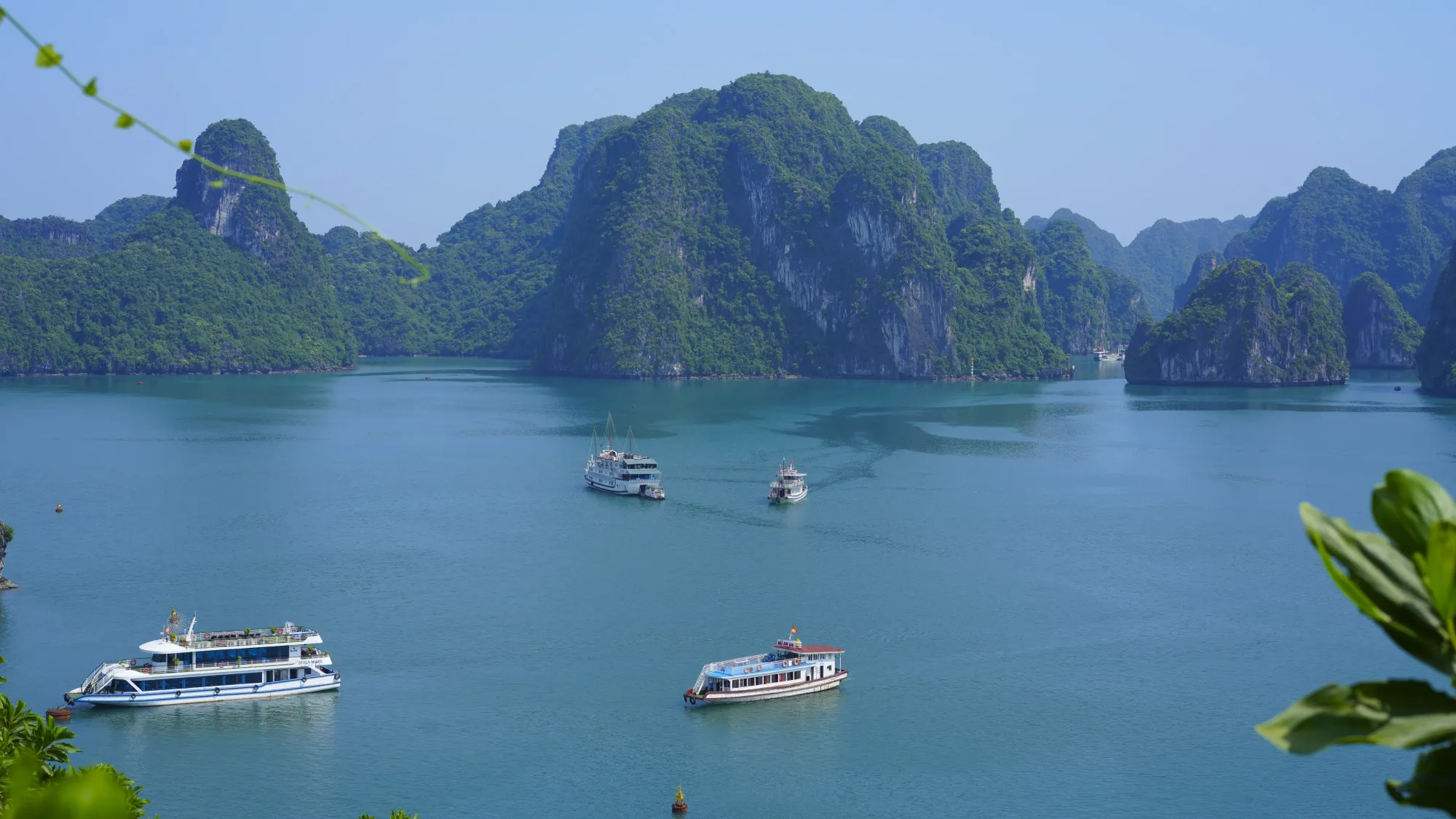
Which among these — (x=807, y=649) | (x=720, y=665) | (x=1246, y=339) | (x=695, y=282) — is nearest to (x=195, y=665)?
(x=720, y=665)

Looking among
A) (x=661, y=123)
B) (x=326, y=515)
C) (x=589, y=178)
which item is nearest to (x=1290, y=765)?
(x=326, y=515)

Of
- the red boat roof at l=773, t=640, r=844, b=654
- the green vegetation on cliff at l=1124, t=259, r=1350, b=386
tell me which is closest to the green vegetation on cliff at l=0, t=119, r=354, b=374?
the green vegetation on cliff at l=1124, t=259, r=1350, b=386

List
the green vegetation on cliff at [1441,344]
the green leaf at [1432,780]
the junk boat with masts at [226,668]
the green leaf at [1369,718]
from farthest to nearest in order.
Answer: the green vegetation on cliff at [1441,344], the junk boat with masts at [226,668], the green leaf at [1432,780], the green leaf at [1369,718]

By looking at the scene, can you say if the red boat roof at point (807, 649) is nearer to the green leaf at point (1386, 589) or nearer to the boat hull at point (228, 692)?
the boat hull at point (228, 692)

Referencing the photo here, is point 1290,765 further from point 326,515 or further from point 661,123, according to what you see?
point 661,123

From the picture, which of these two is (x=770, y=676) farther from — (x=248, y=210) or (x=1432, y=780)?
(x=248, y=210)

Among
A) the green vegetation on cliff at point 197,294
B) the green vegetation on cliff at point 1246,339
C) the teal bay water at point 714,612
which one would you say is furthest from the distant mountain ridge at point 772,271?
the teal bay water at point 714,612
